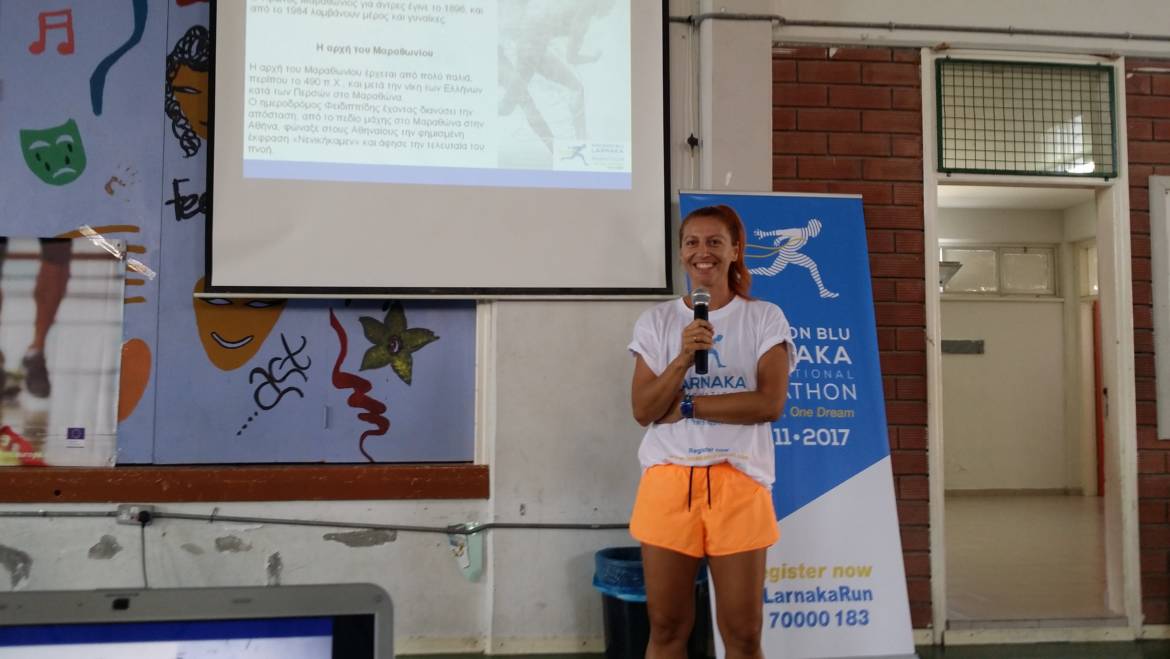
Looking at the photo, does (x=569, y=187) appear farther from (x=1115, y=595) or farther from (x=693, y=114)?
(x=1115, y=595)

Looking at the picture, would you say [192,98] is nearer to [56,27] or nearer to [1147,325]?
[56,27]

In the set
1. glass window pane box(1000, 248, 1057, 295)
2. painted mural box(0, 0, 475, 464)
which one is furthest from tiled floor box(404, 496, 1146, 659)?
glass window pane box(1000, 248, 1057, 295)

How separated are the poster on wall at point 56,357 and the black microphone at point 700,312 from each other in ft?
7.78

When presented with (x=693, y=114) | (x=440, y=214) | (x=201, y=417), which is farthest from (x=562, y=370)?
(x=201, y=417)

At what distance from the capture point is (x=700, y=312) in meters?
2.11

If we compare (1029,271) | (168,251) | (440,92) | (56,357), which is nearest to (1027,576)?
(440,92)

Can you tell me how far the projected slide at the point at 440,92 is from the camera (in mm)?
3203

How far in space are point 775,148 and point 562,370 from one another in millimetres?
1285

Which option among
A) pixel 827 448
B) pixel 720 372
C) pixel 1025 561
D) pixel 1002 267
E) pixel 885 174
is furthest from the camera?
pixel 1002 267

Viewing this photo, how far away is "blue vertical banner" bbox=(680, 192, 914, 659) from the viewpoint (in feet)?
9.82

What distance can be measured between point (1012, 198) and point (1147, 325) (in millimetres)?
4377

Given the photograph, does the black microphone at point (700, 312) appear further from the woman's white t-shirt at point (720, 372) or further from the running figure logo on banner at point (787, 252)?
the running figure logo on banner at point (787, 252)

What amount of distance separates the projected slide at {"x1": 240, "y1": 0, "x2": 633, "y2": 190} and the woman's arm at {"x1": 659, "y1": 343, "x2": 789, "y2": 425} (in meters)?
1.42

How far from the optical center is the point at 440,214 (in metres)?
3.29
